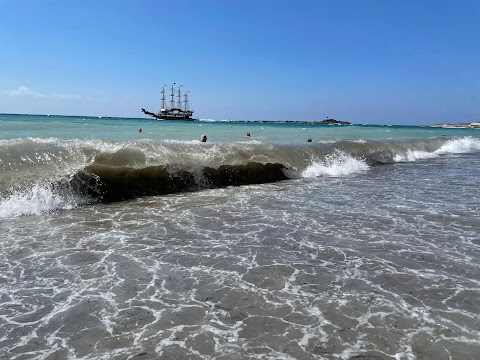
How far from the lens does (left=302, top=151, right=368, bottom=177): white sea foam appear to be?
1712 cm

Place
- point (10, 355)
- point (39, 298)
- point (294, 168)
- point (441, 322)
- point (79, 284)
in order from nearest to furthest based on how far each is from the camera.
Result: point (10, 355) < point (441, 322) < point (39, 298) < point (79, 284) < point (294, 168)

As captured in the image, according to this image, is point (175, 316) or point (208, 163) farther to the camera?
point (208, 163)

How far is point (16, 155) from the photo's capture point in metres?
11.2

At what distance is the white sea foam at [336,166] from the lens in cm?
1712

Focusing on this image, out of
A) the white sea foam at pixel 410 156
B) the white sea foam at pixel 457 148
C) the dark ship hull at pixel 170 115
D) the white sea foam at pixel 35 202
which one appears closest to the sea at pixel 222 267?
the white sea foam at pixel 35 202

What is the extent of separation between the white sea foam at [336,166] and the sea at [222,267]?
15.1 ft

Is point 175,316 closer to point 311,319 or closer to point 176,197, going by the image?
point 311,319

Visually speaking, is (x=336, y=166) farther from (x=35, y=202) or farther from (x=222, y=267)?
(x=222, y=267)

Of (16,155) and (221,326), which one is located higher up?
(16,155)

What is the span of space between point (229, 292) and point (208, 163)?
9.87 m

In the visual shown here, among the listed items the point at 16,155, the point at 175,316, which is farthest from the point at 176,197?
the point at 175,316

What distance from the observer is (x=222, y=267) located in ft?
18.0

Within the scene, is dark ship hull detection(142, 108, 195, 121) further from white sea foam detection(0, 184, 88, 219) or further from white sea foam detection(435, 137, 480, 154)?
white sea foam detection(0, 184, 88, 219)

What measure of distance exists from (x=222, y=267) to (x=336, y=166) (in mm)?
13873
